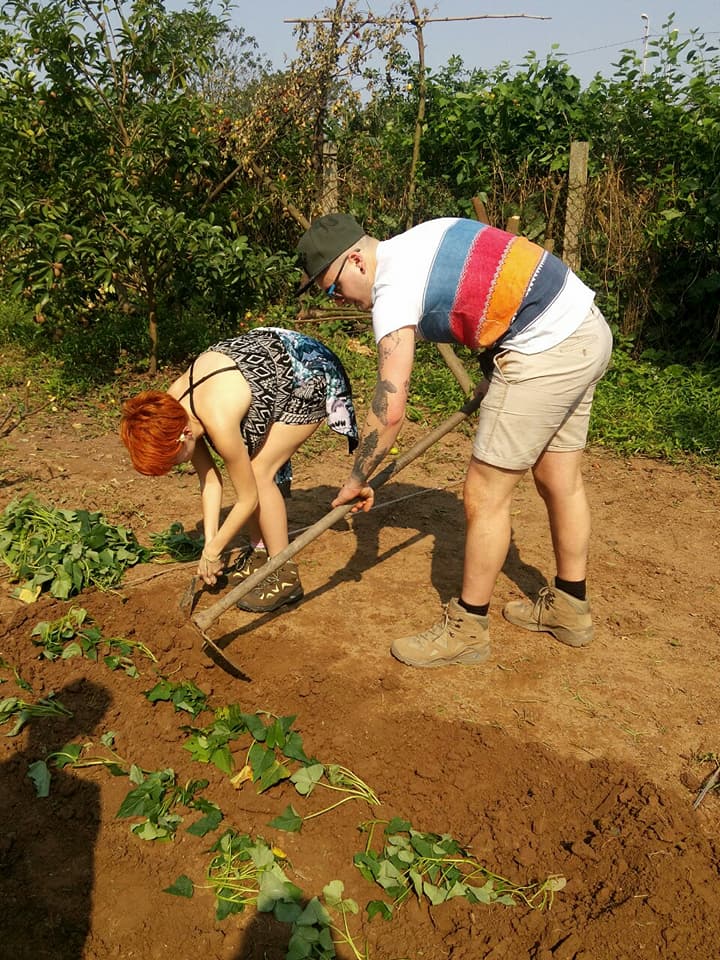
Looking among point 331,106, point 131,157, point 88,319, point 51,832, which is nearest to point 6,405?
point 88,319

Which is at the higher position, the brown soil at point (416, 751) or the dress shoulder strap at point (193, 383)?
the dress shoulder strap at point (193, 383)

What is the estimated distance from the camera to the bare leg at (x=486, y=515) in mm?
3020

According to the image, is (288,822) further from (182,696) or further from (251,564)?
(251,564)

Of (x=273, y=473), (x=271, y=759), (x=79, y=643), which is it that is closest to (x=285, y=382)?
(x=273, y=473)

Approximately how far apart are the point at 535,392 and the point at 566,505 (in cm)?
65

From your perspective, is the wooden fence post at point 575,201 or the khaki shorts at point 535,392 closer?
the khaki shorts at point 535,392

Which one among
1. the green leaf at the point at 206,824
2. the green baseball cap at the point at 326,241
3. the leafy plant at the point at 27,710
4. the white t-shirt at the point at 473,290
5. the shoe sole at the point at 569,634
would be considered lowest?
Result: the shoe sole at the point at 569,634

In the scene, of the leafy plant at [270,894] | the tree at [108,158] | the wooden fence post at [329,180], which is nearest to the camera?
the leafy plant at [270,894]

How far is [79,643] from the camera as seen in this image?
341 centimetres

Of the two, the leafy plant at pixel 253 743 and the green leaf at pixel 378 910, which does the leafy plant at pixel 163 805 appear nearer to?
the leafy plant at pixel 253 743

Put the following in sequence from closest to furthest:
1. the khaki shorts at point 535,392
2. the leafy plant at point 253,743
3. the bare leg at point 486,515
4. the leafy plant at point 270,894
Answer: the leafy plant at point 270,894, the leafy plant at point 253,743, the khaki shorts at point 535,392, the bare leg at point 486,515

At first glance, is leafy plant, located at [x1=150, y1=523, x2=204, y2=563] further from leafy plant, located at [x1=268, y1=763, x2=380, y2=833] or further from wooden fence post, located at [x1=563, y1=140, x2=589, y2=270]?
wooden fence post, located at [x1=563, y1=140, x2=589, y2=270]

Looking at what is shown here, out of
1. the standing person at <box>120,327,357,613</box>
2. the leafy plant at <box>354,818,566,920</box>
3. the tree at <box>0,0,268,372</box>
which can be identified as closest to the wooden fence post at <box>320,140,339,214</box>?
the tree at <box>0,0,268,372</box>

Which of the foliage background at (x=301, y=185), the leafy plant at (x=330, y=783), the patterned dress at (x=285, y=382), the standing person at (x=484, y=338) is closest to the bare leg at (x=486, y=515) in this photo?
the standing person at (x=484, y=338)
